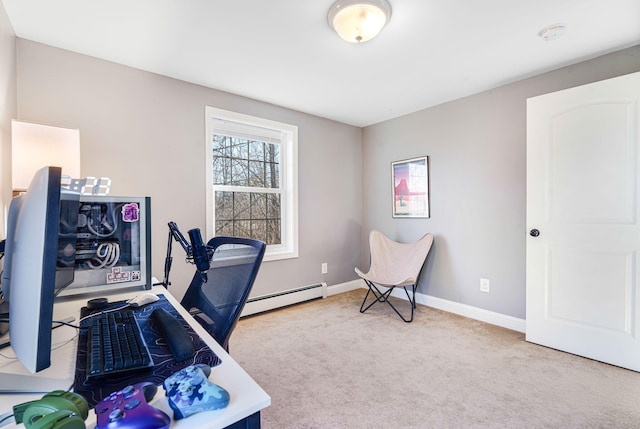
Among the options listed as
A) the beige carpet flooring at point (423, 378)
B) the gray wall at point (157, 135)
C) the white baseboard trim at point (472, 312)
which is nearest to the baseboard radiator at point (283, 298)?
the gray wall at point (157, 135)

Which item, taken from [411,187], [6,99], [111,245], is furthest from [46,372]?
[411,187]

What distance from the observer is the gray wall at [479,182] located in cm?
264

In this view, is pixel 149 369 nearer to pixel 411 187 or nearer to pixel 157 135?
pixel 157 135

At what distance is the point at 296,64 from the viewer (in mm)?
2369

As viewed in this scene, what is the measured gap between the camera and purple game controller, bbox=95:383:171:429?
1.67ft

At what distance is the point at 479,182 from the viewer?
9.65 ft

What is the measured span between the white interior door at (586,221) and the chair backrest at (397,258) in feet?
3.13

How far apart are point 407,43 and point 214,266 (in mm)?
1901

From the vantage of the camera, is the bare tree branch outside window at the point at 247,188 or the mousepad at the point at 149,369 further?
the bare tree branch outside window at the point at 247,188

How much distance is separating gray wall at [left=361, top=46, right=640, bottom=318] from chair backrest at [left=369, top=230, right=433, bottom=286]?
0.19 m

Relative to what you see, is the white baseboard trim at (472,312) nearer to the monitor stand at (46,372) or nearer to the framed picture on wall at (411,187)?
the framed picture on wall at (411,187)

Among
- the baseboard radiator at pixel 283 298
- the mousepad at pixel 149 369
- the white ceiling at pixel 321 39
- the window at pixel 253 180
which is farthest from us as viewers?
the baseboard radiator at pixel 283 298

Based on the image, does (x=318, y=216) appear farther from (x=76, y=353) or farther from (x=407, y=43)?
(x=76, y=353)

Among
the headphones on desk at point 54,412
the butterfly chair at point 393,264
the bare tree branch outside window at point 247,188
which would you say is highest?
the bare tree branch outside window at point 247,188
